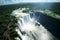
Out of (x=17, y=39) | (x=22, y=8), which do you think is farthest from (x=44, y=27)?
(x=17, y=39)

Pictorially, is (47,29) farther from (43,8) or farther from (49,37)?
(43,8)

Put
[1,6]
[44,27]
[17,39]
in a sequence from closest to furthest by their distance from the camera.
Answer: [17,39] → [1,6] → [44,27]

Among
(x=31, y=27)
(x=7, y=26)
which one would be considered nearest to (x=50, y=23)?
(x=31, y=27)

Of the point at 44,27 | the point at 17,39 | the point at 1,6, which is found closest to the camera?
the point at 17,39

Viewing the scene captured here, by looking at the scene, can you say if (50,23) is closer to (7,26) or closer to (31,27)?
(31,27)

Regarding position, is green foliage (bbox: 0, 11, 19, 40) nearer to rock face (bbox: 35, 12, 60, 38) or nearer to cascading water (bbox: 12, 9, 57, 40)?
cascading water (bbox: 12, 9, 57, 40)

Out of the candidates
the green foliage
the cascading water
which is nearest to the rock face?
the cascading water

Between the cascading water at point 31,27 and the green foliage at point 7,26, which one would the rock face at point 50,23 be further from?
the green foliage at point 7,26
